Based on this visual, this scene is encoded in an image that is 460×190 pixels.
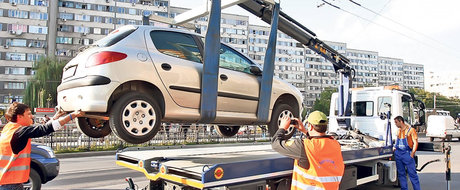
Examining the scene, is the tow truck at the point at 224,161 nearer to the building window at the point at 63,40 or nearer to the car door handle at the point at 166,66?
Result: the car door handle at the point at 166,66

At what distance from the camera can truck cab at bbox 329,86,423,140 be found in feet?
25.0

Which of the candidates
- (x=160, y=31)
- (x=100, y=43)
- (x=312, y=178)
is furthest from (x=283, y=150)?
(x=100, y=43)

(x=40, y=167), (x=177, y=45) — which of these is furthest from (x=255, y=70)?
(x=40, y=167)

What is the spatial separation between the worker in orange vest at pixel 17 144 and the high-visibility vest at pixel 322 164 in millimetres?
2483

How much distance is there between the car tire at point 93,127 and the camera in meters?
4.21

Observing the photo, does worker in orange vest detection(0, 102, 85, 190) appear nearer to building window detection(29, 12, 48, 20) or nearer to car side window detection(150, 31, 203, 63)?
car side window detection(150, 31, 203, 63)

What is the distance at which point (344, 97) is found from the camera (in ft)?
28.3

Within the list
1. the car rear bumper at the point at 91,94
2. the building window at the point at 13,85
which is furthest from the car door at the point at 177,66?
the building window at the point at 13,85

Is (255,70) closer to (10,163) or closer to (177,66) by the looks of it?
(177,66)

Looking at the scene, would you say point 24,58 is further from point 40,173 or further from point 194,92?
point 194,92

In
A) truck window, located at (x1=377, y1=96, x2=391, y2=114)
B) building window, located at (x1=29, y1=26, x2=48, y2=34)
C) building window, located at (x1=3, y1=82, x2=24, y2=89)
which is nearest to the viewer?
truck window, located at (x1=377, y1=96, x2=391, y2=114)

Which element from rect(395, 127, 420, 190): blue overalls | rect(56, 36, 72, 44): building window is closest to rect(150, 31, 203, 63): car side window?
rect(395, 127, 420, 190): blue overalls

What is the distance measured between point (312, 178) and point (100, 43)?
2837 mm

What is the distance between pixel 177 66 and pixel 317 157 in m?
1.92
